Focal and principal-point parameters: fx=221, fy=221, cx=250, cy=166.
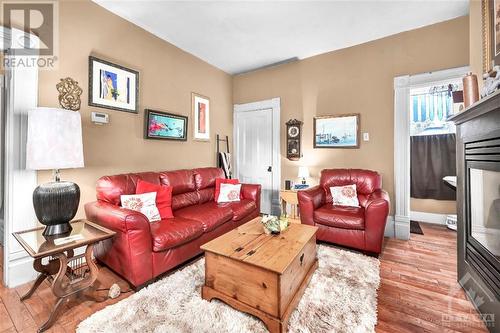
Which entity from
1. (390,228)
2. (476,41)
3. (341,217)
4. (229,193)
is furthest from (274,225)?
(476,41)

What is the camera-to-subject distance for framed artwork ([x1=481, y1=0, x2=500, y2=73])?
5.45 ft

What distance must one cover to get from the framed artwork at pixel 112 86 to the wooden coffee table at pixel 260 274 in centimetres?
→ 217

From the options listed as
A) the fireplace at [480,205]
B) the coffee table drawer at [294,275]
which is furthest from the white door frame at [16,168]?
the fireplace at [480,205]

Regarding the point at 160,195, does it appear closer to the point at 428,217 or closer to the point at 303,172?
the point at 303,172

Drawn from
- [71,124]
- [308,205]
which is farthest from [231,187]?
[71,124]

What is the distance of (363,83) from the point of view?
3453 mm

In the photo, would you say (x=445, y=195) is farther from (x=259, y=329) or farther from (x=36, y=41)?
(x=36, y=41)

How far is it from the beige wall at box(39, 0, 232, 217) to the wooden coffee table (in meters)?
1.82

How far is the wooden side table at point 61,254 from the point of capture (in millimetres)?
1523

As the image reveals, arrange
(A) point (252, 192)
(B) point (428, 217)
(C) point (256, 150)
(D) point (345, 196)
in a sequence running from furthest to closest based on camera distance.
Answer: (C) point (256, 150) < (B) point (428, 217) < (A) point (252, 192) < (D) point (345, 196)

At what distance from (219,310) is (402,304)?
1.41m

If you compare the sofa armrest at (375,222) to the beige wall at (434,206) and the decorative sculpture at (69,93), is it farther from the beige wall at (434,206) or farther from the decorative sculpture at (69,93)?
the decorative sculpture at (69,93)

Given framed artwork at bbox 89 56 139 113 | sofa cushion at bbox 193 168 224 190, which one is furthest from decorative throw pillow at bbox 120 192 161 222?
framed artwork at bbox 89 56 139 113

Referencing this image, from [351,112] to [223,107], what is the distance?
7.90ft
